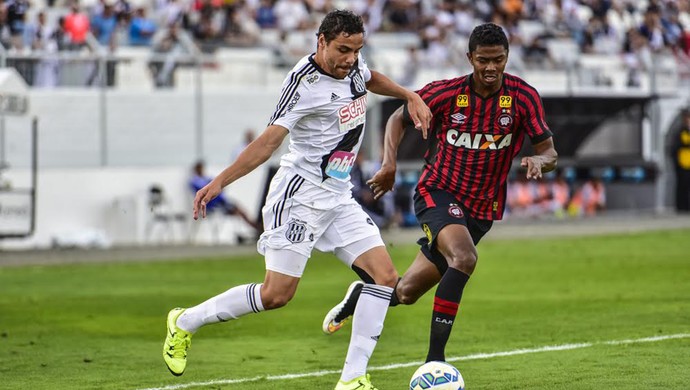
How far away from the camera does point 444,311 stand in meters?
7.84

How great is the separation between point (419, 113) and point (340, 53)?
2.56ft

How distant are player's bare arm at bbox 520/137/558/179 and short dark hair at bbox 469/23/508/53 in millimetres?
710

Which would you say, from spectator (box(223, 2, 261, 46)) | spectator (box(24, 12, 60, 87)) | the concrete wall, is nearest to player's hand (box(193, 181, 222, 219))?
the concrete wall

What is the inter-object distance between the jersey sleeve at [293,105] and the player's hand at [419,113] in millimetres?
737

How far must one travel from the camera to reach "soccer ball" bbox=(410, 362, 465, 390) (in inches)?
291

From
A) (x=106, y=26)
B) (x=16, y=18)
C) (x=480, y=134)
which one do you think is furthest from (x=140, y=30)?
(x=480, y=134)

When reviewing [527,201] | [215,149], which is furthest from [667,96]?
[215,149]

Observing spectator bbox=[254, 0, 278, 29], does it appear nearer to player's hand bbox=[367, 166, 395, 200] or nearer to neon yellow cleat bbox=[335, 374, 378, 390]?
player's hand bbox=[367, 166, 395, 200]

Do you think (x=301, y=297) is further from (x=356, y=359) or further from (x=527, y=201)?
(x=527, y=201)

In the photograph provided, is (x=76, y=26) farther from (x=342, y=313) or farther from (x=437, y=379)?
(x=437, y=379)

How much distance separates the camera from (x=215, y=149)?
25859 mm

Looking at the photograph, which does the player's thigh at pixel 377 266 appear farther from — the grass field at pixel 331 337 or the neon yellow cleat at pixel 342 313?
the neon yellow cleat at pixel 342 313

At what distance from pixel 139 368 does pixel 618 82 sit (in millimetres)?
24754

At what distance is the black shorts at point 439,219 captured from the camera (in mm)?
8562
